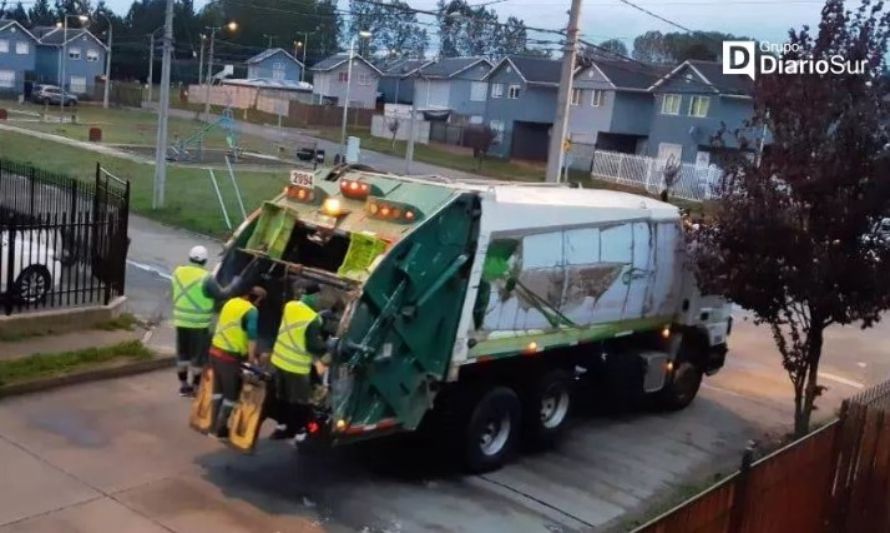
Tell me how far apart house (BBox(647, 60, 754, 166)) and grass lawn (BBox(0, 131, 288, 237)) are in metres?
23.2

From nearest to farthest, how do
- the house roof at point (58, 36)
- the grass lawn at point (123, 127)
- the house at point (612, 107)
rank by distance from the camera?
the grass lawn at point (123, 127), the house at point (612, 107), the house roof at point (58, 36)

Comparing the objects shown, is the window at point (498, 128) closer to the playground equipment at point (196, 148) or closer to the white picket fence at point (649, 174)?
the white picket fence at point (649, 174)

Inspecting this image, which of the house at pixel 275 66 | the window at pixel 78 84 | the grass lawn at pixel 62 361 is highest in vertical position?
the house at pixel 275 66

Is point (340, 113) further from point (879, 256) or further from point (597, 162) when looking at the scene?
point (879, 256)

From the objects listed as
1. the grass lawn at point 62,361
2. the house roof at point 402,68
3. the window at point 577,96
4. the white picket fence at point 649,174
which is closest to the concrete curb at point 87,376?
the grass lawn at point 62,361

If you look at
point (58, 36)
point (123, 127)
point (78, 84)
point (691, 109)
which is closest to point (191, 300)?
point (691, 109)

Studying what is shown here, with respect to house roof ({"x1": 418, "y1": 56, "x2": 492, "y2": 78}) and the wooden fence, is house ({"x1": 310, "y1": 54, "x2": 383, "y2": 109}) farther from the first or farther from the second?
the wooden fence

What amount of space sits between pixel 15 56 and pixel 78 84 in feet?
20.4

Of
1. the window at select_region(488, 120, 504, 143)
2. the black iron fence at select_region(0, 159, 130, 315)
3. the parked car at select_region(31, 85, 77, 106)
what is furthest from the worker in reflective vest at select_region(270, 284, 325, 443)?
the parked car at select_region(31, 85, 77, 106)

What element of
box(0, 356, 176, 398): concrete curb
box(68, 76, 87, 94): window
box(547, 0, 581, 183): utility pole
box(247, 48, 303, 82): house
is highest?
box(247, 48, 303, 82): house

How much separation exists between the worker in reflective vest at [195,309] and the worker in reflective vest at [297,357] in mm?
1123

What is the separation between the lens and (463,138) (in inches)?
2416

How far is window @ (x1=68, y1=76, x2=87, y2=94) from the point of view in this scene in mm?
87000

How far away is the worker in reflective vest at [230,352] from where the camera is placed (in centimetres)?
838
